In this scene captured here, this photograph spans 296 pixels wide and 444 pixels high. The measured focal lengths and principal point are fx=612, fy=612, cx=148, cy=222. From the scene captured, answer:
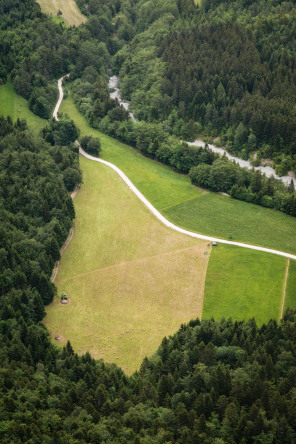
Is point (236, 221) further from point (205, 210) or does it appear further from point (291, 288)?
point (291, 288)

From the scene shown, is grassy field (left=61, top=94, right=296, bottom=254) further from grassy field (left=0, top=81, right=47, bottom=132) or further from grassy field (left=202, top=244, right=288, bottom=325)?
grassy field (left=0, top=81, right=47, bottom=132)

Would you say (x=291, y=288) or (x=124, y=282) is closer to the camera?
(x=291, y=288)

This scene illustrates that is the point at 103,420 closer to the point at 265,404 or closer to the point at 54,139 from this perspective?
the point at 265,404

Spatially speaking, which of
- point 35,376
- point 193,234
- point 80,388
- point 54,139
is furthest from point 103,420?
point 54,139

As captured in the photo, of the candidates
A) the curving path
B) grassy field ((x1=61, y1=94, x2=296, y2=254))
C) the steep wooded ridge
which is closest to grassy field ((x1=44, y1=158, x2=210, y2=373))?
the curving path

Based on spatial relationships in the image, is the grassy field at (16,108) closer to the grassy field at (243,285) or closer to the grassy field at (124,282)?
the grassy field at (124,282)

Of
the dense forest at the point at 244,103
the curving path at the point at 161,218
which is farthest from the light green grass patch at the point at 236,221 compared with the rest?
the dense forest at the point at 244,103

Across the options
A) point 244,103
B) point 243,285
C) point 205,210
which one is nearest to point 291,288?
point 243,285
